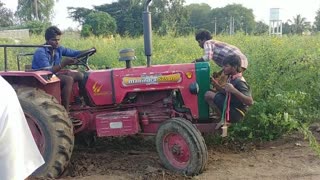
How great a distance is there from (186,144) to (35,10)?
4670 cm

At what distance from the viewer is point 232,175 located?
499cm

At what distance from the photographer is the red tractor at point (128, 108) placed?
5.05 meters

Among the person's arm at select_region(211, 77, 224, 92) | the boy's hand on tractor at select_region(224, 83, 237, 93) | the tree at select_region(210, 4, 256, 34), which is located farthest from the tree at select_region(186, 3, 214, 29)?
the boy's hand on tractor at select_region(224, 83, 237, 93)

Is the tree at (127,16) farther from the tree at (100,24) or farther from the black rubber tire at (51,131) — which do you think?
the black rubber tire at (51,131)

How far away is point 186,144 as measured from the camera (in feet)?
16.6

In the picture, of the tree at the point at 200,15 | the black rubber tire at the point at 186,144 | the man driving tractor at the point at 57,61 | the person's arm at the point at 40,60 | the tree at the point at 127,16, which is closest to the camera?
the black rubber tire at the point at 186,144

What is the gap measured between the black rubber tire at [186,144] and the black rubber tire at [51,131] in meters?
0.98

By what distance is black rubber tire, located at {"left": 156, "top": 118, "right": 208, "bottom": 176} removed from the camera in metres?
4.95

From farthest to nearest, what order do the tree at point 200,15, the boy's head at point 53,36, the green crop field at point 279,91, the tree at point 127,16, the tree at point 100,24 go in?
1. the tree at point 200,15
2. the tree at point 127,16
3. the tree at point 100,24
4. the green crop field at point 279,91
5. the boy's head at point 53,36

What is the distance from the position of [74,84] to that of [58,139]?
0.92 meters

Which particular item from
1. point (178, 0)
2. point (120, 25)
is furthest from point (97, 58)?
point (120, 25)

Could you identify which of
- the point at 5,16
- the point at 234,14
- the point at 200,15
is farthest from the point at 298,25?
the point at 5,16

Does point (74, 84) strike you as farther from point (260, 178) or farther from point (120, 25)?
point (120, 25)

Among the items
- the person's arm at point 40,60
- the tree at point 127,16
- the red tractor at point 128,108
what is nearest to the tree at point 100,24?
the tree at point 127,16
